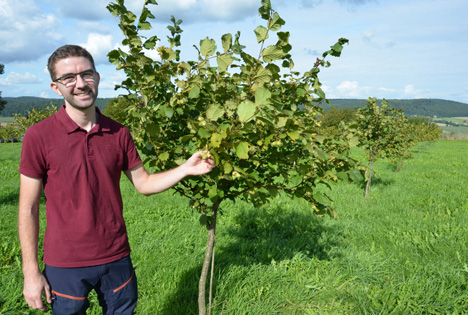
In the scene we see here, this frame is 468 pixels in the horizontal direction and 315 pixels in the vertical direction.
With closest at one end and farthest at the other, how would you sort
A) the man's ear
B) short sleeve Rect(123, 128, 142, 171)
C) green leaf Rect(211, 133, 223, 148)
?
green leaf Rect(211, 133, 223, 148) < the man's ear < short sleeve Rect(123, 128, 142, 171)

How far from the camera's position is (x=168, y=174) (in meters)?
2.19

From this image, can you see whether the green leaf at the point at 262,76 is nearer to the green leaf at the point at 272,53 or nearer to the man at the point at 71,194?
the green leaf at the point at 272,53

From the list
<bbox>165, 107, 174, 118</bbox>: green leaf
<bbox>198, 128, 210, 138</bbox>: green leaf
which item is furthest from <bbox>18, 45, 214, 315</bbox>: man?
<bbox>165, 107, 174, 118</bbox>: green leaf

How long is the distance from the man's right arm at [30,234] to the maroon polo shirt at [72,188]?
7 centimetres

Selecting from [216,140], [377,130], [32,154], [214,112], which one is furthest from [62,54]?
[377,130]

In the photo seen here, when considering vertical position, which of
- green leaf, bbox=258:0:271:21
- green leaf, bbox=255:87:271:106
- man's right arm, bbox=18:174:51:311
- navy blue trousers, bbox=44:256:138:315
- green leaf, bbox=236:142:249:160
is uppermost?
green leaf, bbox=258:0:271:21

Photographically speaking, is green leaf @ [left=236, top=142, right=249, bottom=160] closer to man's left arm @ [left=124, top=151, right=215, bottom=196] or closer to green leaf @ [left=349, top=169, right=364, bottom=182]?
man's left arm @ [left=124, top=151, right=215, bottom=196]

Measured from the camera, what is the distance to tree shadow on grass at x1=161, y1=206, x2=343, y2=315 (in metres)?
3.71

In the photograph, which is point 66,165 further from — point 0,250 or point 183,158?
point 0,250

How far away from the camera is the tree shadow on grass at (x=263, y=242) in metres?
3.71

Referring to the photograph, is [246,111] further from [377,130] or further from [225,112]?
[377,130]

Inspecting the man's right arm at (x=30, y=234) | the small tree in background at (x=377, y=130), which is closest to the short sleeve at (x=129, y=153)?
the man's right arm at (x=30, y=234)

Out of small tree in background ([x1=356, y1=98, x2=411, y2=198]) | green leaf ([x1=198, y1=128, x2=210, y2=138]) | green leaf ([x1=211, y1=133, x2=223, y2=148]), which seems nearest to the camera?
green leaf ([x1=211, y1=133, x2=223, y2=148])

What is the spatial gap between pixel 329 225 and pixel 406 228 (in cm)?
141
